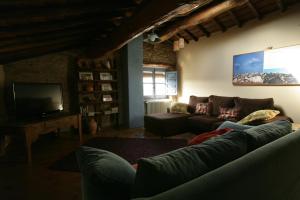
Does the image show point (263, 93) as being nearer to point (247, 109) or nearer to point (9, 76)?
point (247, 109)

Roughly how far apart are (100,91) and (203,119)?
9.18ft

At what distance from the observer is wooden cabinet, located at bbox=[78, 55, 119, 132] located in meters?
5.01

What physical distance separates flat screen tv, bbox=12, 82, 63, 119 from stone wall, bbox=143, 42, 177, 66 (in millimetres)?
3097

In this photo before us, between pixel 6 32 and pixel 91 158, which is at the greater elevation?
pixel 6 32

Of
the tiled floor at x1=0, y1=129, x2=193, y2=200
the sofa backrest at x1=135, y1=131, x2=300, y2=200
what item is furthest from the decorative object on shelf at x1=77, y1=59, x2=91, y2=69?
the sofa backrest at x1=135, y1=131, x2=300, y2=200

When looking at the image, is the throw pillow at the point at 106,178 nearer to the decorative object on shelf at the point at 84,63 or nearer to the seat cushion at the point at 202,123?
the seat cushion at the point at 202,123

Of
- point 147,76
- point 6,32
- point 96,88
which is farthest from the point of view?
point 147,76

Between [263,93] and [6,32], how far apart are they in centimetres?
487

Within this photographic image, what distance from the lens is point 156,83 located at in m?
6.59

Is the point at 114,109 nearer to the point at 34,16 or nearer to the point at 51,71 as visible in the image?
the point at 51,71

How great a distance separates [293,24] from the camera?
151 inches

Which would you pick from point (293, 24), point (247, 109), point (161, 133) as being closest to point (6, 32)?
point (161, 133)

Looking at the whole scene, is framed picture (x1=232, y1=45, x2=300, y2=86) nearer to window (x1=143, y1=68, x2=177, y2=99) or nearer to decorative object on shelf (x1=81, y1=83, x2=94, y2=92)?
window (x1=143, y1=68, x2=177, y2=99)

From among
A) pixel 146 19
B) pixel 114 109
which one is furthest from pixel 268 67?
pixel 114 109
